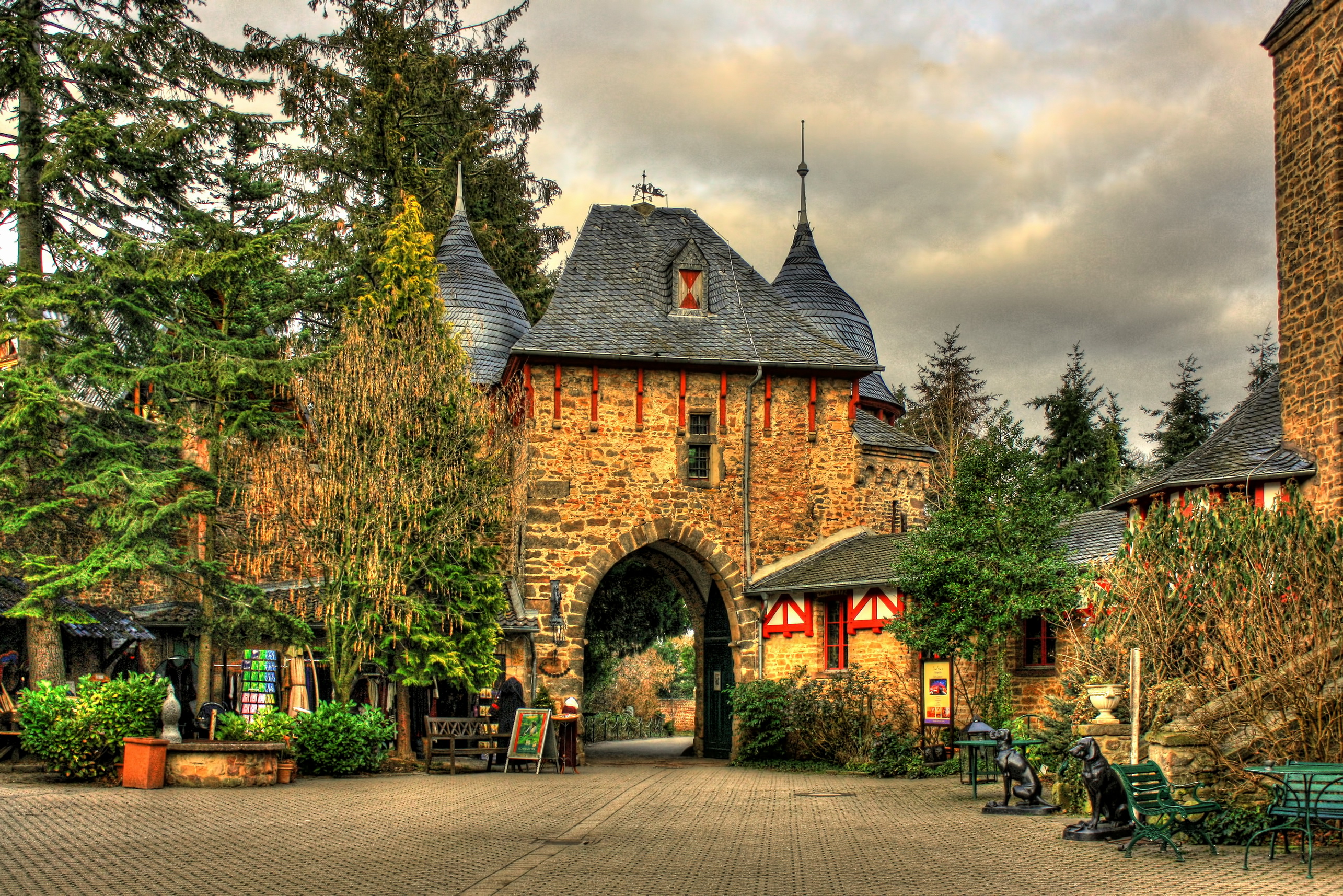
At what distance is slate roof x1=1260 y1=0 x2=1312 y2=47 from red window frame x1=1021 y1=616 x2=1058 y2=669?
961 cm

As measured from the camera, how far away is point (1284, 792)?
9.27m

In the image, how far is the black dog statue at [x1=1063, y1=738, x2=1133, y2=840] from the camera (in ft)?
35.2

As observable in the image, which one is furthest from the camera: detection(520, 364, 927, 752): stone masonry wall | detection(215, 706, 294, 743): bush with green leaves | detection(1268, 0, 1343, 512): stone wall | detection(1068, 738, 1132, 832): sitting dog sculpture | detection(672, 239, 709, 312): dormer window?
detection(672, 239, 709, 312): dormer window

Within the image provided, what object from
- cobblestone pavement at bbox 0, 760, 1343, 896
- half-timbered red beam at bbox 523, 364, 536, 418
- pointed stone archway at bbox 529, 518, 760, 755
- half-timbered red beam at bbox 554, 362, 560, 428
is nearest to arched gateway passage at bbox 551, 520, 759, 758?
pointed stone archway at bbox 529, 518, 760, 755

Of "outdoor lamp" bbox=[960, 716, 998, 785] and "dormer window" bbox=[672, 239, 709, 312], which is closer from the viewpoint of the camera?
"outdoor lamp" bbox=[960, 716, 998, 785]

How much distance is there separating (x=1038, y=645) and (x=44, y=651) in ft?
51.0

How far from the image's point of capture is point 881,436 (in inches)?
1059

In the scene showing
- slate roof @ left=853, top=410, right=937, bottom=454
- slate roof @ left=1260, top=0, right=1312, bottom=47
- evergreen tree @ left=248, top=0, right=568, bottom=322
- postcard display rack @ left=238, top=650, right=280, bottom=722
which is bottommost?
postcard display rack @ left=238, top=650, right=280, bottom=722

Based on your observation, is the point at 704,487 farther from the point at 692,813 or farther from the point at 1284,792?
the point at 1284,792

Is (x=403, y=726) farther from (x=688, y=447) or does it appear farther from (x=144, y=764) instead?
(x=688, y=447)

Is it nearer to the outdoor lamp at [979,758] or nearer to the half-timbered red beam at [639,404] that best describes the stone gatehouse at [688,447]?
the half-timbered red beam at [639,404]

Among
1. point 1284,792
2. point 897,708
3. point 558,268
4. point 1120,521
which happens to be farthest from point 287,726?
point 558,268

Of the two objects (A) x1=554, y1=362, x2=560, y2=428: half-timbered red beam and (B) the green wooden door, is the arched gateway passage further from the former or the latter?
(A) x1=554, y1=362, x2=560, y2=428: half-timbered red beam

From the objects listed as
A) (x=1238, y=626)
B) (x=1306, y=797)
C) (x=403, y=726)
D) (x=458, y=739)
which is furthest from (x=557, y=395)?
(x=1306, y=797)
